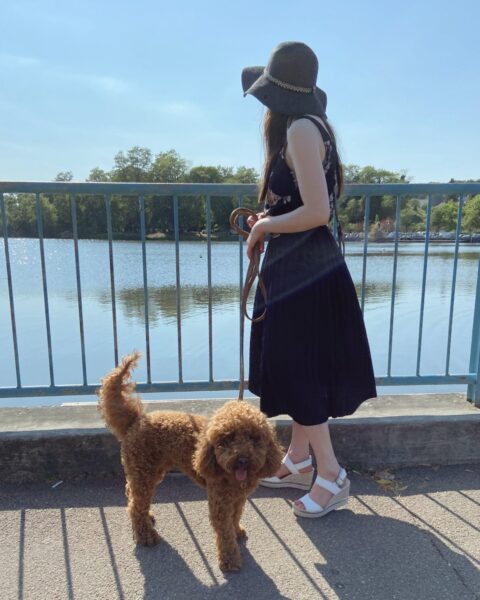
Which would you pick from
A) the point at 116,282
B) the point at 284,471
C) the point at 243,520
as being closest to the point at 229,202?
the point at 116,282

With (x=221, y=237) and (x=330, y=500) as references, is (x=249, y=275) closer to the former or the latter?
(x=221, y=237)

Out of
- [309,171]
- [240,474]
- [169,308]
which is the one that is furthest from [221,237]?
[240,474]

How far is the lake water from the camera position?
11.6 feet

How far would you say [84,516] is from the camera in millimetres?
2652

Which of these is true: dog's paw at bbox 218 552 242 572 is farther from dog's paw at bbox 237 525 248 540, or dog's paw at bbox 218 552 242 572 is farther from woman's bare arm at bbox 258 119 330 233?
woman's bare arm at bbox 258 119 330 233

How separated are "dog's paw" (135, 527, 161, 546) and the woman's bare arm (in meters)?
1.77

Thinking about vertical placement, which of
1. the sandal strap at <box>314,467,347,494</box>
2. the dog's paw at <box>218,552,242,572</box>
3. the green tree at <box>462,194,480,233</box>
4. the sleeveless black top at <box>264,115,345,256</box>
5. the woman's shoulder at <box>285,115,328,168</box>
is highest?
the woman's shoulder at <box>285,115,328,168</box>

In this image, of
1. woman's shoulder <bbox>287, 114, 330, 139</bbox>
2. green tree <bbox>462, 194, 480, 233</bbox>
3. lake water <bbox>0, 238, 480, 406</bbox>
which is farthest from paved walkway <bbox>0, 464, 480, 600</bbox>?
woman's shoulder <bbox>287, 114, 330, 139</bbox>

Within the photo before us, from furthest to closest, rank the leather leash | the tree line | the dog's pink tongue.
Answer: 1. the tree line
2. the leather leash
3. the dog's pink tongue

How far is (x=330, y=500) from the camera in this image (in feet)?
8.71

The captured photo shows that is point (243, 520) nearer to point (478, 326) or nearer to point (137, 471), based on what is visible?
point (137, 471)

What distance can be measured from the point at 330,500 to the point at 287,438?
0.59 meters

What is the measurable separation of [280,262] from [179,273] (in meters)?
0.95

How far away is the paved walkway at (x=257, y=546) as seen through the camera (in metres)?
2.10
